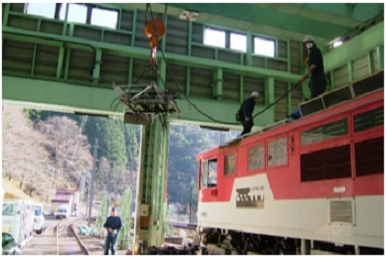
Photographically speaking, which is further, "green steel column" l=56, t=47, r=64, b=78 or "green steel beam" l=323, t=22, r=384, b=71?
"green steel column" l=56, t=47, r=64, b=78

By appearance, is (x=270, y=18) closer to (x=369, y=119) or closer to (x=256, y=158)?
(x=256, y=158)

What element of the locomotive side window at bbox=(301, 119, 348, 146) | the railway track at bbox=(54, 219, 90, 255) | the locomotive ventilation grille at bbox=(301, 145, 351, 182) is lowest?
the railway track at bbox=(54, 219, 90, 255)

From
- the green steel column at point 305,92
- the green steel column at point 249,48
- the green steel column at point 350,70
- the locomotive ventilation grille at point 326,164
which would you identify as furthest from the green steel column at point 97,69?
the green steel column at point 350,70

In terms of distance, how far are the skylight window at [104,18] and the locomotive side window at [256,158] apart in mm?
7010

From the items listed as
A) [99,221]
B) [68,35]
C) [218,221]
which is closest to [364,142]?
[218,221]

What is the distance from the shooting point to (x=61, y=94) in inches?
416

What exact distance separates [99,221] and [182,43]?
10.7m

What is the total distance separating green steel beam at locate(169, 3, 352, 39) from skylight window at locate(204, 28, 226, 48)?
3.81 metres

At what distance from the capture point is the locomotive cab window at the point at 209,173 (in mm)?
8438

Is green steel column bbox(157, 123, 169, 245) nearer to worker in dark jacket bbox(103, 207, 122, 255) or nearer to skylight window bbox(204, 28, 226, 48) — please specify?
worker in dark jacket bbox(103, 207, 122, 255)

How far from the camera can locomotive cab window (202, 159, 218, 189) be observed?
8.44m

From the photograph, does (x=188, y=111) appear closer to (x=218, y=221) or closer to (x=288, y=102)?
(x=288, y=102)

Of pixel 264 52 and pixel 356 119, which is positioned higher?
pixel 264 52

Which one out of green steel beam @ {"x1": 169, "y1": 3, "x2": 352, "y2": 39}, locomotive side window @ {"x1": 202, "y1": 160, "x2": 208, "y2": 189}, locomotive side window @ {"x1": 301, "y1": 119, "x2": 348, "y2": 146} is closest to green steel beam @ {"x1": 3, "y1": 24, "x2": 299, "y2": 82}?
green steel beam @ {"x1": 169, "y1": 3, "x2": 352, "y2": 39}
